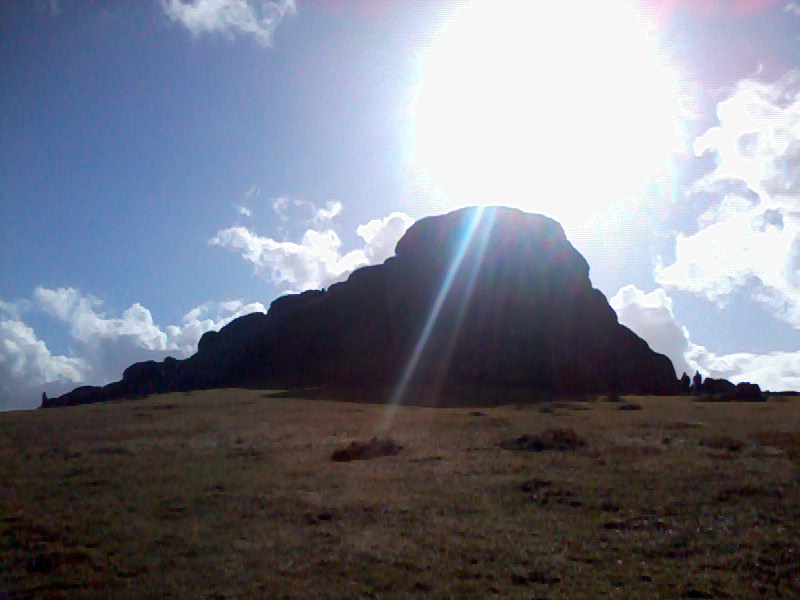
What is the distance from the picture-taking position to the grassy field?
12539 mm

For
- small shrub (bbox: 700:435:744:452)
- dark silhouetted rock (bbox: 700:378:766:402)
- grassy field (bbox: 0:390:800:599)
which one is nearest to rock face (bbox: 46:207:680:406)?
dark silhouetted rock (bbox: 700:378:766:402)

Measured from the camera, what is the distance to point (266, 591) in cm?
1220

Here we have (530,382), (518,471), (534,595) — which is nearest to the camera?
(534,595)

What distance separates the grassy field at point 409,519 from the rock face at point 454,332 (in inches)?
2204

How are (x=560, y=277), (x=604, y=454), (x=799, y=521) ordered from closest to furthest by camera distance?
(x=799, y=521) < (x=604, y=454) < (x=560, y=277)

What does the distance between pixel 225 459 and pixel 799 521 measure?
20.2 m

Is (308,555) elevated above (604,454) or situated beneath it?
situated beneath

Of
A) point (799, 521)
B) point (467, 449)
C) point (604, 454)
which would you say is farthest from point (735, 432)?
point (799, 521)

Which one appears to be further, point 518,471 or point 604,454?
point 604,454

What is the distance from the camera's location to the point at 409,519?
1680cm

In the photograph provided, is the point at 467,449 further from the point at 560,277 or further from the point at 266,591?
the point at 560,277

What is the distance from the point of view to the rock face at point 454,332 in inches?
3511

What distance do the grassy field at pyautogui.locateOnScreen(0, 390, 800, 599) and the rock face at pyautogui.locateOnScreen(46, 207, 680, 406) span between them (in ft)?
184

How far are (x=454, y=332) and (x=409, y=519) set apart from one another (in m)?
76.8
